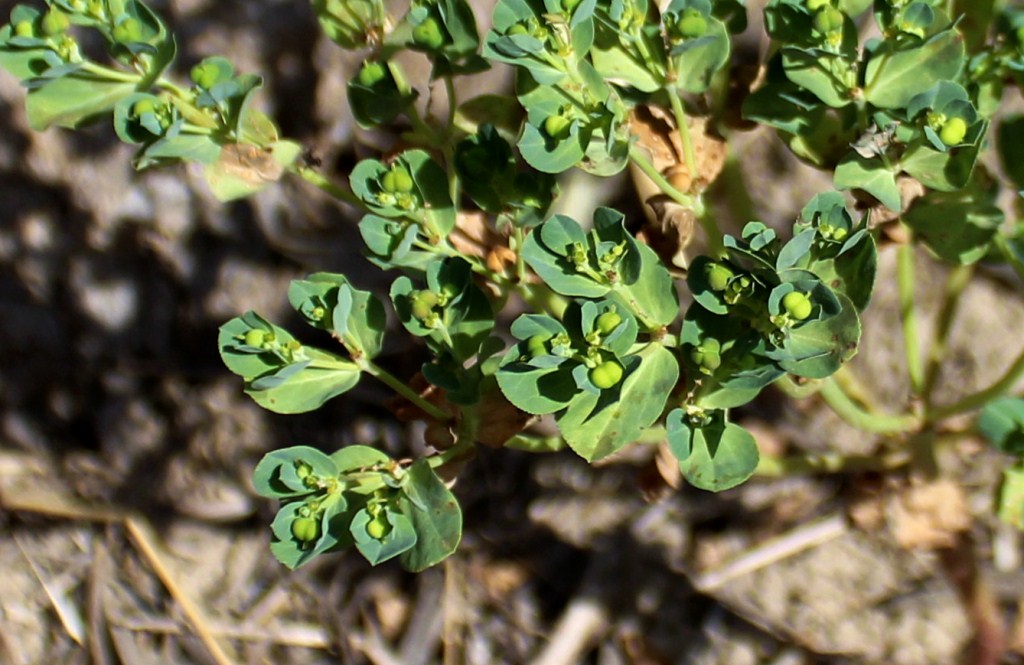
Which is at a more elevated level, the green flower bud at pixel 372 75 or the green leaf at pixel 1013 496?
the green flower bud at pixel 372 75

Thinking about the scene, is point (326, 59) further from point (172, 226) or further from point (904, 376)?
point (904, 376)

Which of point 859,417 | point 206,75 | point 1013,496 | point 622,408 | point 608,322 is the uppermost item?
point 206,75

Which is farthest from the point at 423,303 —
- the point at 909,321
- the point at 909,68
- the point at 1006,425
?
the point at 909,321

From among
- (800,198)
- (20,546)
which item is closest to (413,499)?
(800,198)

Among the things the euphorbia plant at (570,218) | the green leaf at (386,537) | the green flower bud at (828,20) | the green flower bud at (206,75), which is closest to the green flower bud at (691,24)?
the euphorbia plant at (570,218)

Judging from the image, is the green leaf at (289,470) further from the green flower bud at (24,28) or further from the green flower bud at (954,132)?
the green flower bud at (954,132)

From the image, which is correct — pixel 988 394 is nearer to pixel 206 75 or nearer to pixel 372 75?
pixel 372 75
